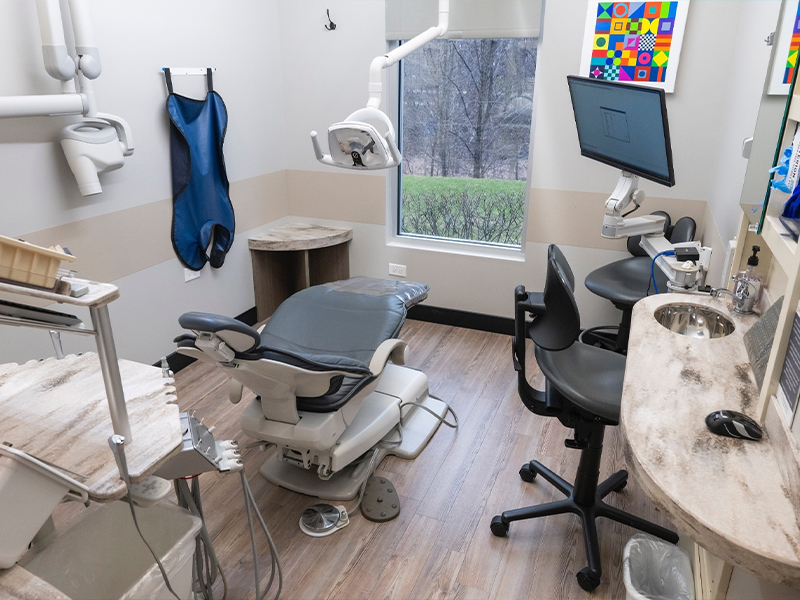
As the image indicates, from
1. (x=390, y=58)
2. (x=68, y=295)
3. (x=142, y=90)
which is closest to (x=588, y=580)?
(x=68, y=295)

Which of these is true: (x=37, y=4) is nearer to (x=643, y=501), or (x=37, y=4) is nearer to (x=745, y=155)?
(x=745, y=155)

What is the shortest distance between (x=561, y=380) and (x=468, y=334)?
6.33ft

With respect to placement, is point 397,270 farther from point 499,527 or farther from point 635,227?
point 499,527

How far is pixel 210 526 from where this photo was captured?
2146 millimetres

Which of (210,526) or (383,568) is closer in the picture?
(383,568)

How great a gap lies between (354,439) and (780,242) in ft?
5.18

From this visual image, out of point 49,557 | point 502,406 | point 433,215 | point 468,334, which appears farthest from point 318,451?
point 433,215

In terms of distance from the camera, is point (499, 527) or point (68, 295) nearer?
point (68, 295)

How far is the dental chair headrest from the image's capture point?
67.0 inches

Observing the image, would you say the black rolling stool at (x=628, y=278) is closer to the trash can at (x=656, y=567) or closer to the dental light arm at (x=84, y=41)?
the trash can at (x=656, y=567)

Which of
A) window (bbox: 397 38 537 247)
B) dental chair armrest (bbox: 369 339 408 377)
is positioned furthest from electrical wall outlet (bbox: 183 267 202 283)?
dental chair armrest (bbox: 369 339 408 377)

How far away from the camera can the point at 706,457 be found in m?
1.09

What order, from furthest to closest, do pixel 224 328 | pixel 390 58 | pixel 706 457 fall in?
pixel 390 58, pixel 224 328, pixel 706 457

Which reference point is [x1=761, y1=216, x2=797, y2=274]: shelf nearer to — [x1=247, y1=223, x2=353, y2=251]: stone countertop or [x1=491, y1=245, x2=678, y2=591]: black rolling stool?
[x1=491, y1=245, x2=678, y2=591]: black rolling stool
